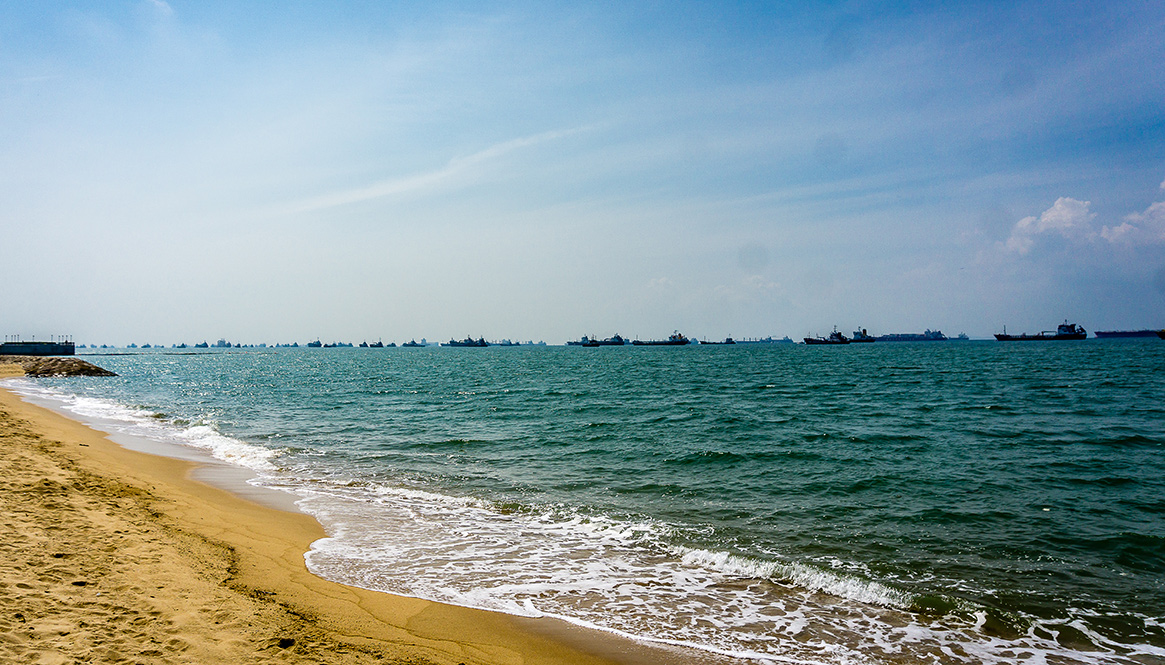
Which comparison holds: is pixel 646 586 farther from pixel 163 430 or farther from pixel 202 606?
pixel 163 430

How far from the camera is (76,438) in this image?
21.8 meters

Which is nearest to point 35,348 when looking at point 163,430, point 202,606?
point 163,430

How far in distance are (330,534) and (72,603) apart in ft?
19.7

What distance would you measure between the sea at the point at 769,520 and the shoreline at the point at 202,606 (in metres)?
0.66

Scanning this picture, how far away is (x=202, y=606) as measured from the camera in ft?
23.0

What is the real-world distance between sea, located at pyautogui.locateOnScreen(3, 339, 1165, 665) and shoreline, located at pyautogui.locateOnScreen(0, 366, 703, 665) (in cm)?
66

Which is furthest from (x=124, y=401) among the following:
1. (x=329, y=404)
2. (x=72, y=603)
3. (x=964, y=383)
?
(x=964, y=383)

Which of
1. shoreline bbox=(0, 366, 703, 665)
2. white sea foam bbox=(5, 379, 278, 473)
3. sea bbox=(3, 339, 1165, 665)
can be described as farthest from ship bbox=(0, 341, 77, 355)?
shoreline bbox=(0, 366, 703, 665)

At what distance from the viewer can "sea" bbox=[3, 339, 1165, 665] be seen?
27.4 ft

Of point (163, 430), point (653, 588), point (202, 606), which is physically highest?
point (202, 606)

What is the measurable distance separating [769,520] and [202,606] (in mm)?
10873

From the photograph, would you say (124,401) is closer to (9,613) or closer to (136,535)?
(136,535)

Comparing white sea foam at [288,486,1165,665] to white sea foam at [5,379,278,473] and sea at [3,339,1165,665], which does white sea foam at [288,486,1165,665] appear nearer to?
sea at [3,339,1165,665]

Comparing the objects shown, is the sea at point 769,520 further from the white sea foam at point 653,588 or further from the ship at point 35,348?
the ship at point 35,348
